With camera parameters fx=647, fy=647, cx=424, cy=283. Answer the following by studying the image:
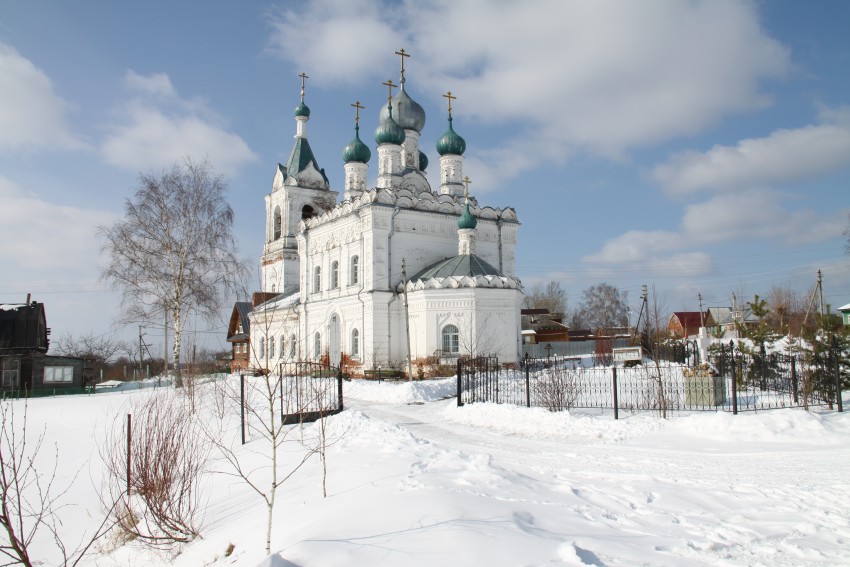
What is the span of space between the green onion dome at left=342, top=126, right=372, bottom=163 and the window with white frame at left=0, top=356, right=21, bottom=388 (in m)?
18.2

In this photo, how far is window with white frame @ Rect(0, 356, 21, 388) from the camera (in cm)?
2650

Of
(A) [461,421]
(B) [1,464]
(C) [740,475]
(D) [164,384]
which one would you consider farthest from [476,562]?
(D) [164,384]

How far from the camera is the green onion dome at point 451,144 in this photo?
33.3 metres

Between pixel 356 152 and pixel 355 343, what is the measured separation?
11.3 m

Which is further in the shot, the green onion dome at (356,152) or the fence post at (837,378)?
the green onion dome at (356,152)

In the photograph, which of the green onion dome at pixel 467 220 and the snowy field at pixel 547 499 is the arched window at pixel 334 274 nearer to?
the green onion dome at pixel 467 220

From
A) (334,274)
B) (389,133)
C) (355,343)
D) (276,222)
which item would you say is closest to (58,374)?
(355,343)

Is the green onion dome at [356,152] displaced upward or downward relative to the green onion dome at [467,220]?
upward

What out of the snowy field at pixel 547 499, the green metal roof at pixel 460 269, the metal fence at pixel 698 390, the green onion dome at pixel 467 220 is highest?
the green onion dome at pixel 467 220

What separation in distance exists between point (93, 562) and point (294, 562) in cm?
516

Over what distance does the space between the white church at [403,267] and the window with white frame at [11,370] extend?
964cm

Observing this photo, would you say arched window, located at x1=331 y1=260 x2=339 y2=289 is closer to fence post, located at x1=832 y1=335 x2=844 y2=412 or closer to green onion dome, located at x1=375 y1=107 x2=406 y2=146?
green onion dome, located at x1=375 y1=107 x2=406 y2=146

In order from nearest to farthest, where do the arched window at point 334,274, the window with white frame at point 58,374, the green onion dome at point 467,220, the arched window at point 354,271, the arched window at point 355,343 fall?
the window with white frame at point 58,374 < the green onion dome at point 467,220 < the arched window at point 355,343 < the arched window at point 354,271 < the arched window at point 334,274

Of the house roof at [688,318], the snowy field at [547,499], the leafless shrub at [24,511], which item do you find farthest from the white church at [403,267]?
the house roof at [688,318]
